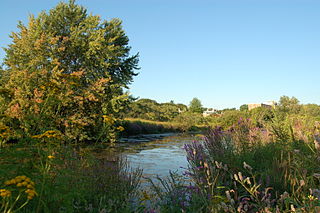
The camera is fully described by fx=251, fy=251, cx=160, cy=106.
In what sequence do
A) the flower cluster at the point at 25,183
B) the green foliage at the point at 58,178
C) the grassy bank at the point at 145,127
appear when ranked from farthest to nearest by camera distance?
the grassy bank at the point at 145,127 < the green foliage at the point at 58,178 < the flower cluster at the point at 25,183

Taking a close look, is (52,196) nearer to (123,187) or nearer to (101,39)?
(123,187)

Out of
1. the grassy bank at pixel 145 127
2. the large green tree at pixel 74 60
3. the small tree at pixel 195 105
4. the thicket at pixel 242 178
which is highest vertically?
the small tree at pixel 195 105

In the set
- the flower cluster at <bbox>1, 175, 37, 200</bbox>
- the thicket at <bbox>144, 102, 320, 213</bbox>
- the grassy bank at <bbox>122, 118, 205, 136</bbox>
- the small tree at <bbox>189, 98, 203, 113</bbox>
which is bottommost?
the thicket at <bbox>144, 102, 320, 213</bbox>

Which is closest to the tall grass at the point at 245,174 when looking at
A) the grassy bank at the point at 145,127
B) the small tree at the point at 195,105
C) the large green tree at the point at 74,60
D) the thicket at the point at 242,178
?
the thicket at the point at 242,178

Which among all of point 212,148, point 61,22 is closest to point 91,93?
point 61,22

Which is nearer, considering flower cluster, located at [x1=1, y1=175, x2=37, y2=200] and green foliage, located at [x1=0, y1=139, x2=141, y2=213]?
flower cluster, located at [x1=1, y1=175, x2=37, y2=200]

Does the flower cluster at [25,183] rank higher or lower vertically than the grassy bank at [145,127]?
lower

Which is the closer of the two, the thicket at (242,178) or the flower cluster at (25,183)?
the flower cluster at (25,183)

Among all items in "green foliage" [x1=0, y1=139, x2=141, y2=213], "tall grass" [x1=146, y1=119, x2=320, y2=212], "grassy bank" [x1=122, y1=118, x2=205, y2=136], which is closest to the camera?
"green foliage" [x1=0, y1=139, x2=141, y2=213]

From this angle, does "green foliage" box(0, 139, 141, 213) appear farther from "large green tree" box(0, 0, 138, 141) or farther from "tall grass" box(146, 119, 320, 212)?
"large green tree" box(0, 0, 138, 141)

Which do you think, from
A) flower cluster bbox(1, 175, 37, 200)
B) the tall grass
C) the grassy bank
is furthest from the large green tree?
flower cluster bbox(1, 175, 37, 200)

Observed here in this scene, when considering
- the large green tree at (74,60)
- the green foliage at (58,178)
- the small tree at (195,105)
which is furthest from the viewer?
the small tree at (195,105)

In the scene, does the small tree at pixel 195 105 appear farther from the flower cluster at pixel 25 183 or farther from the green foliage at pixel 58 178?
the flower cluster at pixel 25 183

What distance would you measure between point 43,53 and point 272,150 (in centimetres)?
1483
